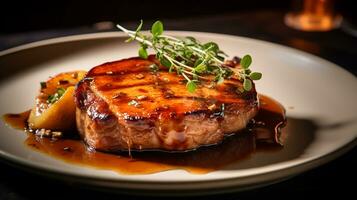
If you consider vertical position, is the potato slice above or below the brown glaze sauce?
above

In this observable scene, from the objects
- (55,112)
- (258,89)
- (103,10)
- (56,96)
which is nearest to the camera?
(55,112)

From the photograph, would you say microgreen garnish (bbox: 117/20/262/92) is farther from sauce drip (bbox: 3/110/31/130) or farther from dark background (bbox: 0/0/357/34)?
dark background (bbox: 0/0/357/34)

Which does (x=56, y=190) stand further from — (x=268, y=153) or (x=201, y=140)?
(x=268, y=153)

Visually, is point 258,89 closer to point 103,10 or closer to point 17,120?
point 17,120

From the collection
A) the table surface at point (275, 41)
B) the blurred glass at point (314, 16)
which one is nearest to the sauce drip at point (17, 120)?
the table surface at point (275, 41)

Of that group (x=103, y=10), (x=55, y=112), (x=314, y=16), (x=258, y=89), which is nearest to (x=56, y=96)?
(x=55, y=112)

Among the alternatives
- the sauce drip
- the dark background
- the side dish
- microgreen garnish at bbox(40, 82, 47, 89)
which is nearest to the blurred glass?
the dark background
